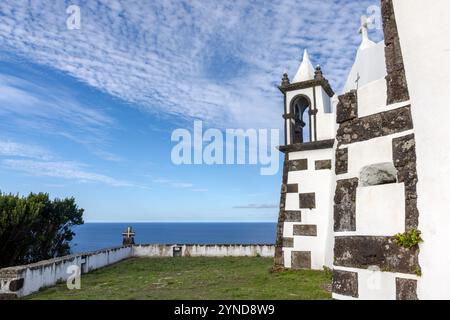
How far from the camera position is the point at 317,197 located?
1086 cm

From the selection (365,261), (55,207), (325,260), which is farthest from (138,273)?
(365,261)

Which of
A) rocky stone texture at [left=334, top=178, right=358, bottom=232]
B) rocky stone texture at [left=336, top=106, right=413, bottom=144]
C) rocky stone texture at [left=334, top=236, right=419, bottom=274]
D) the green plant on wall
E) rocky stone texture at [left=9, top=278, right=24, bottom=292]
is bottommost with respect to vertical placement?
rocky stone texture at [left=9, top=278, right=24, bottom=292]

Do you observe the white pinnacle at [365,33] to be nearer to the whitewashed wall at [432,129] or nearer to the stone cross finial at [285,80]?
the stone cross finial at [285,80]

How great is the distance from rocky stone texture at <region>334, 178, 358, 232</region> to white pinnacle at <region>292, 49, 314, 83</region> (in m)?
9.37

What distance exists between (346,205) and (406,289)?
1012 millimetres

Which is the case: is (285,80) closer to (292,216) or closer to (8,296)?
(292,216)

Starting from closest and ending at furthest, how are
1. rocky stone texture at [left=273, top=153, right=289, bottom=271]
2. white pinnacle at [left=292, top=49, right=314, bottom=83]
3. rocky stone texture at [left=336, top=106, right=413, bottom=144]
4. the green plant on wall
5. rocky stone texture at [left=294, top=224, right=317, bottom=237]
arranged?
the green plant on wall
rocky stone texture at [left=336, top=106, right=413, bottom=144]
rocky stone texture at [left=294, top=224, right=317, bottom=237]
rocky stone texture at [left=273, top=153, right=289, bottom=271]
white pinnacle at [left=292, top=49, right=314, bottom=83]

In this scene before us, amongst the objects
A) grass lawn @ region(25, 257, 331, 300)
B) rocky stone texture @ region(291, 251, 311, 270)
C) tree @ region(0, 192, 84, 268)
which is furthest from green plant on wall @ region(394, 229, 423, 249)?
tree @ region(0, 192, 84, 268)

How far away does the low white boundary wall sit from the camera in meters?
8.74

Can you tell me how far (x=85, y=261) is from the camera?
41.8 ft

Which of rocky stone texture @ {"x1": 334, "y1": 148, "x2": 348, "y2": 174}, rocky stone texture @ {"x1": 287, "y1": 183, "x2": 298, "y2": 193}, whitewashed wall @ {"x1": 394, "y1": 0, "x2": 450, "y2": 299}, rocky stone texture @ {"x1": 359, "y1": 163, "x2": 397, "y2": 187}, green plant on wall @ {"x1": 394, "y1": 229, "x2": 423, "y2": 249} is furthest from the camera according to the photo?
rocky stone texture @ {"x1": 287, "y1": 183, "x2": 298, "y2": 193}

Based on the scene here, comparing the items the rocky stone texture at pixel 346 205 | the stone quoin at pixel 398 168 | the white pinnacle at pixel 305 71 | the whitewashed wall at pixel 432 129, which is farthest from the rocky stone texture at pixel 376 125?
the white pinnacle at pixel 305 71

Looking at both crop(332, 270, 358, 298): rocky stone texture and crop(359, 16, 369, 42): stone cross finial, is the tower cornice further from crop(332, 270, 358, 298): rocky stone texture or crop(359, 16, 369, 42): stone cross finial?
crop(332, 270, 358, 298): rocky stone texture

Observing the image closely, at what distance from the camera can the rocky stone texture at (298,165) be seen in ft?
37.4
